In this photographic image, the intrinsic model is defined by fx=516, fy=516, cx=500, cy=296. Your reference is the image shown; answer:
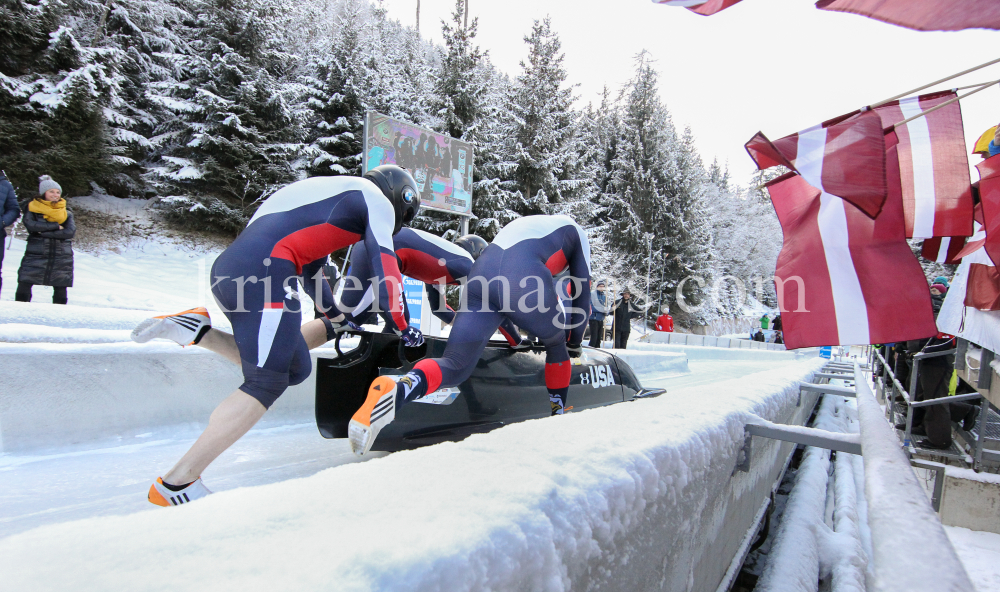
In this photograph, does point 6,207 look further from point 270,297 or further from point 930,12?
point 930,12

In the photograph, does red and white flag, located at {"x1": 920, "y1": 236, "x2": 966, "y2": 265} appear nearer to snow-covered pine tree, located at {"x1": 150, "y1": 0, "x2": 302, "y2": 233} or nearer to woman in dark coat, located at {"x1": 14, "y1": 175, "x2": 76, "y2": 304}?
woman in dark coat, located at {"x1": 14, "y1": 175, "x2": 76, "y2": 304}

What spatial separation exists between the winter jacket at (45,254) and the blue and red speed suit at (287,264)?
4.13m

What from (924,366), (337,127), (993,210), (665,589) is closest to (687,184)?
(337,127)

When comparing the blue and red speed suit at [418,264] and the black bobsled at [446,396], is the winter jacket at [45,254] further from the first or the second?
the black bobsled at [446,396]

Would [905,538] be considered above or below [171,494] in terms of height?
above

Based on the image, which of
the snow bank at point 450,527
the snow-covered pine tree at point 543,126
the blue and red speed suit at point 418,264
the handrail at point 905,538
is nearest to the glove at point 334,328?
the blue and red speed suit at point 418,264

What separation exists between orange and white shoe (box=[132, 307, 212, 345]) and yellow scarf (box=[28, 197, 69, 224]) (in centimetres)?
399

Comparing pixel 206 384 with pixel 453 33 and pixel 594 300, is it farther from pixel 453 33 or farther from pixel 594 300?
pixel 453 33

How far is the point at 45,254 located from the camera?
182 inches

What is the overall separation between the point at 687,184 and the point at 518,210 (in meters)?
11.5

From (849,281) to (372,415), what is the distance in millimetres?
1911

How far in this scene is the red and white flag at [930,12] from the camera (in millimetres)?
1601

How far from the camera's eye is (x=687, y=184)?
940 inches

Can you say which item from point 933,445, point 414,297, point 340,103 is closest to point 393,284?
point 933,445
